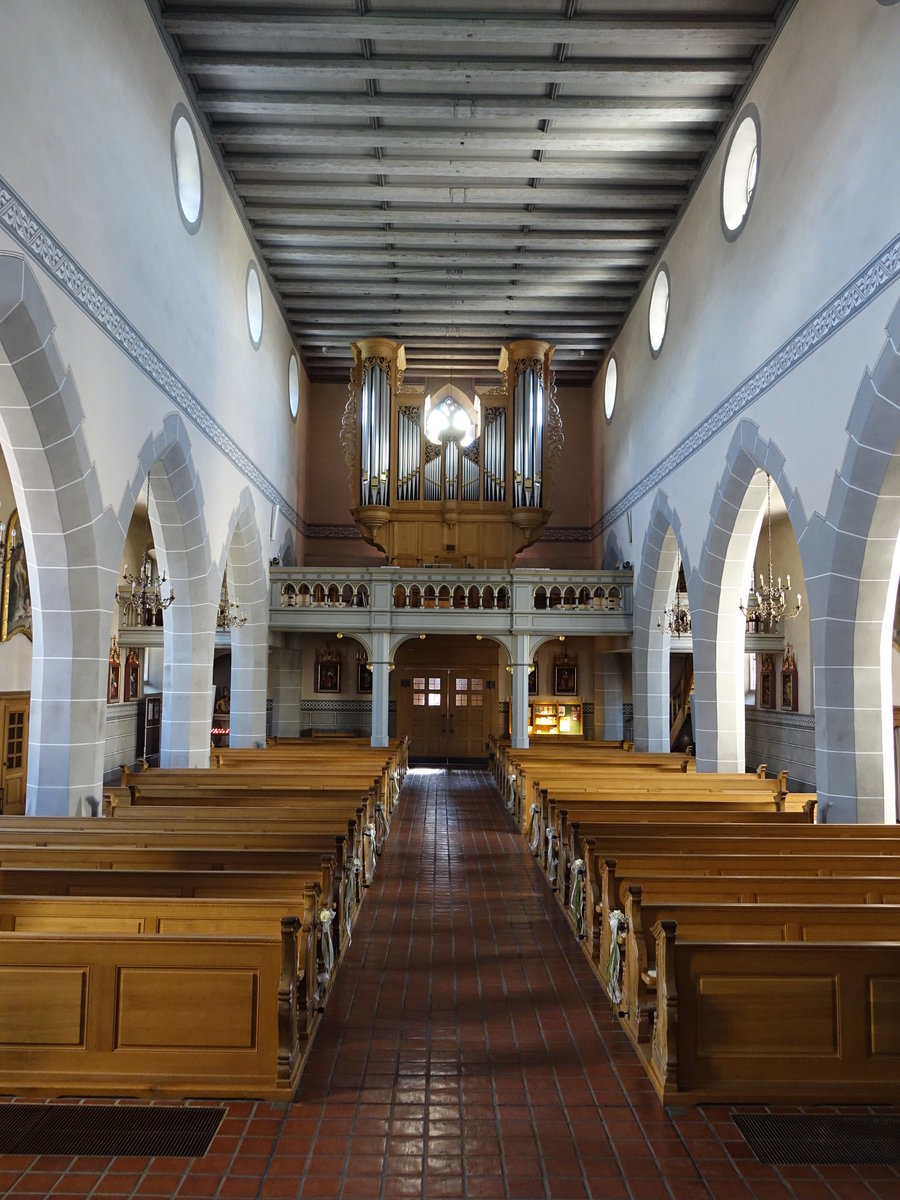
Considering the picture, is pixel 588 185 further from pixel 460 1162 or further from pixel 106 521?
pixel 460 1162

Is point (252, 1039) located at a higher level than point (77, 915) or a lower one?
lower

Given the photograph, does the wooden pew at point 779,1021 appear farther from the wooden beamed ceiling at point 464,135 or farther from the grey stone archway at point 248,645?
the grey stone archway at point 248,645

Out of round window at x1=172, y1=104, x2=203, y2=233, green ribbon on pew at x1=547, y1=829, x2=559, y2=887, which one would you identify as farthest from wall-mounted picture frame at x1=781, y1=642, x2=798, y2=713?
round window at x1=172, y1=104, x2=203, y2=233

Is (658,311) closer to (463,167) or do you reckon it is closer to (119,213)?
(463,167)

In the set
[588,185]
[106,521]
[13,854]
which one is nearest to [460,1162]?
[13,854]

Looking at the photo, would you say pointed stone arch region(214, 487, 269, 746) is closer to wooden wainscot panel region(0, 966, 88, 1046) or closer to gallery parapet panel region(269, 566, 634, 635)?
gallery parapet panel region(269, 566, 634, 635)

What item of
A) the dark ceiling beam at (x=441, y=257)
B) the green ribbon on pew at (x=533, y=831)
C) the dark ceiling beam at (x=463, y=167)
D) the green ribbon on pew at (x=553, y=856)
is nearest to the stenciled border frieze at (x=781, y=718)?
the green ribbon on pew at (x=533, y=831)

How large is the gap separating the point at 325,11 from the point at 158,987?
1040 cm

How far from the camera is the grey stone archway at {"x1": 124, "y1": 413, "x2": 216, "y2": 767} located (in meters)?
12.6

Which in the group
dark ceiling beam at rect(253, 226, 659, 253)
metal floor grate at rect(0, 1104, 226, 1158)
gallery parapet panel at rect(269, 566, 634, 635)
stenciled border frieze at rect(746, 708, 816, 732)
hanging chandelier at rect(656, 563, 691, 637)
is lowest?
metal floor grate at rect(0, 1104, 226, 1158)

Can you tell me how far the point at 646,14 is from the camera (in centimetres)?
1046

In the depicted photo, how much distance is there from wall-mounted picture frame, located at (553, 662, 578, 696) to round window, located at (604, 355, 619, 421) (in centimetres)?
611

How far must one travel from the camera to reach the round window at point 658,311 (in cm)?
1566

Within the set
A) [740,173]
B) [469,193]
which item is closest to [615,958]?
[740,173]
